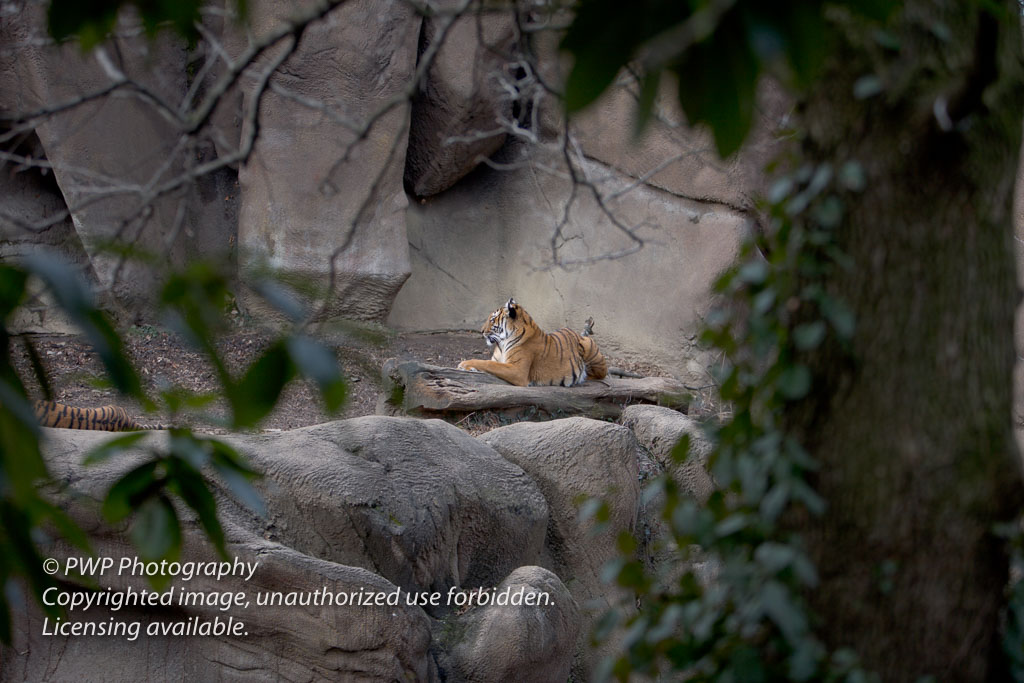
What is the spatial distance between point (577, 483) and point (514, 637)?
1212 millimetres

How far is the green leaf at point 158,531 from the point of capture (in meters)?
1.02

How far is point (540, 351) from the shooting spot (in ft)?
27.8

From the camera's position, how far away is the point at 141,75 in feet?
26.7

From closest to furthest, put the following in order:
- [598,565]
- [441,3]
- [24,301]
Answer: [24,301], [598,565], [441,3]

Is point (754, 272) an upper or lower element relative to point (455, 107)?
upper

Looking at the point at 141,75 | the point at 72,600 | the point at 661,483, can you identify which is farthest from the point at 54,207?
the point at 661,483

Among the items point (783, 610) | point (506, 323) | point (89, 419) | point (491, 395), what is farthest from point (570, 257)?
point (783, 610)

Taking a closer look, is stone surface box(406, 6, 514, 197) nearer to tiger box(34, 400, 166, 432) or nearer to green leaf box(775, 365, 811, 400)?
tiger box(34, 400, 166, 432)

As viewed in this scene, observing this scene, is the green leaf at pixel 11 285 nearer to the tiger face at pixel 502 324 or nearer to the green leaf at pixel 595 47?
the green leaf at pixel 595 47

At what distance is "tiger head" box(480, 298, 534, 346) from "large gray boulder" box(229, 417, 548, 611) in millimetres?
4199

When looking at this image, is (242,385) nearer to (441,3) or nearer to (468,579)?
(468,579)

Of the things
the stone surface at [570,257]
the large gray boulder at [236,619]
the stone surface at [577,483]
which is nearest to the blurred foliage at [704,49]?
the large gray boulder at [236,619]

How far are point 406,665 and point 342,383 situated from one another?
2643 millimetres

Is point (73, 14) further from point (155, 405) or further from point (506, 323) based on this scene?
point (506, 323)
